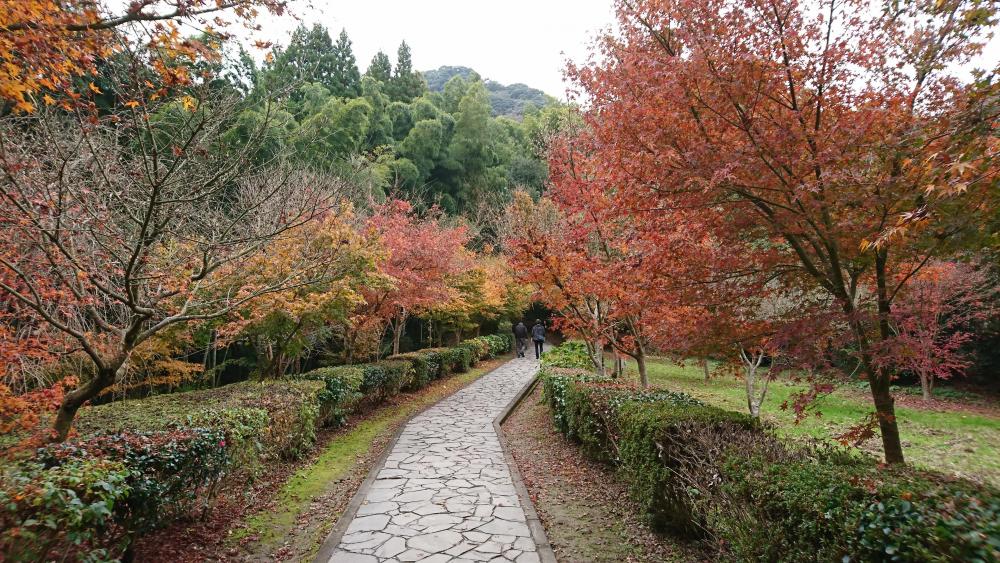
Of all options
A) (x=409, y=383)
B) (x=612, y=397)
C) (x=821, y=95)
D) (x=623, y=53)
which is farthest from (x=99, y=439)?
(x=409, y=383)

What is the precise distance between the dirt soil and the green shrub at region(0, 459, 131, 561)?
3.58 metres

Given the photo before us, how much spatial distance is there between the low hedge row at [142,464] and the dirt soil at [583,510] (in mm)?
3490

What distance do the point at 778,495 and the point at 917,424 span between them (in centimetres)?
1227

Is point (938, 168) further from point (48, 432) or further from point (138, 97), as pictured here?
point (48, 432)

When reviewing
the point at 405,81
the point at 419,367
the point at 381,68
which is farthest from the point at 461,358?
the point at 381,68

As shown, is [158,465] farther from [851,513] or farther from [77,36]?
[851,513]

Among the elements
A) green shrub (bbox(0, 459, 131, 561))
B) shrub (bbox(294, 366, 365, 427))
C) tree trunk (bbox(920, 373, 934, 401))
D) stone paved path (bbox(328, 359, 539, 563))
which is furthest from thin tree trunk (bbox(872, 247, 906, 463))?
tree trunk (bbox(920, 373, 934, 401))

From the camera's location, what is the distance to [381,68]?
4147 cm

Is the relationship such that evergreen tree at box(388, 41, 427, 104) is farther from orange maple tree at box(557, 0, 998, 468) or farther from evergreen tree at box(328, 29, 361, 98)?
orange maple tree at box(557, 0, 998, 468)

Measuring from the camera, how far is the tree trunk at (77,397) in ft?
13.8

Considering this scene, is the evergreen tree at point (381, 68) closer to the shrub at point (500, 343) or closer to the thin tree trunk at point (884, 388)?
the shrub at point (500, 343)

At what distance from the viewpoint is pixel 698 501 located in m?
4.00

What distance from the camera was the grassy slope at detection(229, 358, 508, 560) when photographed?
16.5 feet

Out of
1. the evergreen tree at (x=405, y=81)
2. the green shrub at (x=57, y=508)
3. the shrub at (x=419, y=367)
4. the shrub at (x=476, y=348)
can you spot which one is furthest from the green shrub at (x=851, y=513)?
the evergreen tree at (x=405, y=81)
